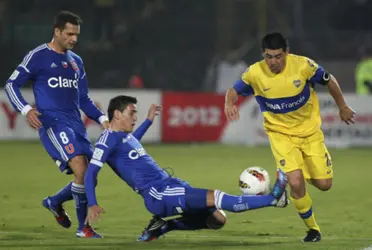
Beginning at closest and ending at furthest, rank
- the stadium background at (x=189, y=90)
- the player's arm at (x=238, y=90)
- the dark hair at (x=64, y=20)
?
the player's arm at (x=238, y=90), the dark hair at (x=64, y=20), the stadium background at (x=189, y=90)

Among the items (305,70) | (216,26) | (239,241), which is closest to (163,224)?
(239,241)

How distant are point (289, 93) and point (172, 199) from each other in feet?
5.17

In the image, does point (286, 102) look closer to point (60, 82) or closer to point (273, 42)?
point (273, 42)

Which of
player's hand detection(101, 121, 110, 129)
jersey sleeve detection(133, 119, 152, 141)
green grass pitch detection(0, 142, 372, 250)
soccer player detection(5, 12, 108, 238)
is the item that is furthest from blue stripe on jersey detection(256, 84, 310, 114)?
soccer player detection(5, 12, 108, 238)

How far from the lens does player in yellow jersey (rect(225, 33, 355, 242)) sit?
8.76 meters

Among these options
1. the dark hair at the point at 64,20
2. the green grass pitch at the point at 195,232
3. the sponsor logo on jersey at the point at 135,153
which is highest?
the dark hair at the point at 64,20

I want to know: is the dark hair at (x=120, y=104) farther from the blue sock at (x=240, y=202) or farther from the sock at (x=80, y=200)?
the blue sock at (x=240, y=202)

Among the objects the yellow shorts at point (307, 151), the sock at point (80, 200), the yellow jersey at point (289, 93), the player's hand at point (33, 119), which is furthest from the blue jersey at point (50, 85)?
the yellow shorts at point (307, 151)

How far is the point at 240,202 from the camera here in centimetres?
802

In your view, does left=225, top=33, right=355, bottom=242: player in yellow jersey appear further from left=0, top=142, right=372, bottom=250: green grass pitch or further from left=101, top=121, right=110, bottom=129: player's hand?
left=101, top=121, right=110, bottom=129: player's hand

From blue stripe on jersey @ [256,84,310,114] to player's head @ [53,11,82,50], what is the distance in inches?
73.7

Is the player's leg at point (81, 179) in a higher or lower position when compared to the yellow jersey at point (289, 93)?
lower

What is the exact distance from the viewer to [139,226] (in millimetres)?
10125

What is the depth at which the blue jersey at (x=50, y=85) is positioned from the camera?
9.17 meters
